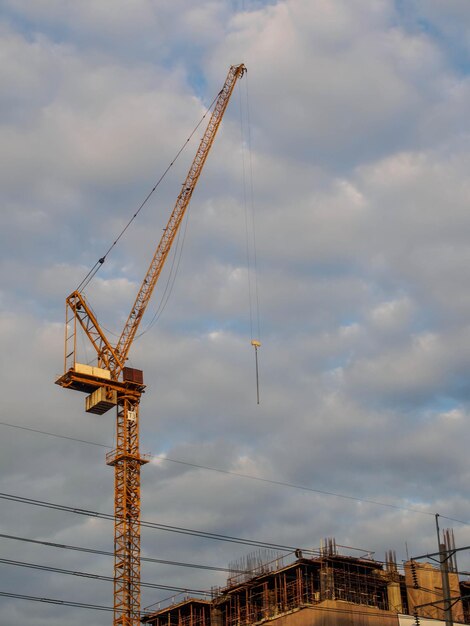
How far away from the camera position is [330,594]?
114750 millimetres

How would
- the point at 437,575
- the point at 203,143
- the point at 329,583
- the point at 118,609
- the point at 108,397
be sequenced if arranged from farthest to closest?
the point at 203,143, the point at 108,397, the point at 118,609, the point at 437,575, the point at 329,583

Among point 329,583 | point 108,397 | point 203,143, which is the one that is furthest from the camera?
point 203,143

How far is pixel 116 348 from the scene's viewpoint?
15262 cm

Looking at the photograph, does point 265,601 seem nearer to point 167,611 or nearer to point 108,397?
point 167,611

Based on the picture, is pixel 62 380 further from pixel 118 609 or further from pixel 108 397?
pixel 118 609

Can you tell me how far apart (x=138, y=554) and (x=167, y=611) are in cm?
905

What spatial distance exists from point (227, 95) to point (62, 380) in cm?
4932

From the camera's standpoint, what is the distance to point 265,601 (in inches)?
4759

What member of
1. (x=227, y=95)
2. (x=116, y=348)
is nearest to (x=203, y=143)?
(x=227, y=95)

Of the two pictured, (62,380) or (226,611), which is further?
(62,380)

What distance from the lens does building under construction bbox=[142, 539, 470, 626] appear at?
11400cm

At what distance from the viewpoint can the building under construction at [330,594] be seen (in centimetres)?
11400

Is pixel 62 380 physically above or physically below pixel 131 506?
above

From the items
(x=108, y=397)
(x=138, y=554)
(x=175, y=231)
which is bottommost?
(x=138, y=554)
